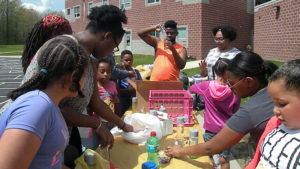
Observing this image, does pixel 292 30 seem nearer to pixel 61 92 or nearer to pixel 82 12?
pixel 61 92

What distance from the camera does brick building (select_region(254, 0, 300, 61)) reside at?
11727 mm

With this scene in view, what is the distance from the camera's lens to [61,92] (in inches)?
46.0

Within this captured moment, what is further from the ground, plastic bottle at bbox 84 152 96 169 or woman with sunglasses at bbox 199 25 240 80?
woman with sunglasses at bbox 199 25 240 80

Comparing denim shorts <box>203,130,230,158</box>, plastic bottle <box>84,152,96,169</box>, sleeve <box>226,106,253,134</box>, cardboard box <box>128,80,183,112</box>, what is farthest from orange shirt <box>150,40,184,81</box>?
plastic bottle <box>84,152,96,169</box>

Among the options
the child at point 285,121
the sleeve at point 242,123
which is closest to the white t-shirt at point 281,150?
the child at point 285,121

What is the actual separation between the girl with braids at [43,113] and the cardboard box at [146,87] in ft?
6.09

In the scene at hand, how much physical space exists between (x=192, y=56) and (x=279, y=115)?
1575 centimetres

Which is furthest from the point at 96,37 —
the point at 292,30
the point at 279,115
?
the point at 292,30

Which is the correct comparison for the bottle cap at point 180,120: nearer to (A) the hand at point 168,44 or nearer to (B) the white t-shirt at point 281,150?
(B) the white t-shirt at point 281,150

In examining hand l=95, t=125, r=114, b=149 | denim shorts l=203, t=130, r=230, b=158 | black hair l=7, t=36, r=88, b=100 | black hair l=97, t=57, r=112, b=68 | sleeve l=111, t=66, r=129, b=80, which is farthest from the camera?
sleeve l=111, t=66, r=129, b=80

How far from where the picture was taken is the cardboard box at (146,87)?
9.85ft

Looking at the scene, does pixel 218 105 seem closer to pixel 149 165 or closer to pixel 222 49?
pixel 149 165

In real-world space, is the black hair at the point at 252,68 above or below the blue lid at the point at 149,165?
above

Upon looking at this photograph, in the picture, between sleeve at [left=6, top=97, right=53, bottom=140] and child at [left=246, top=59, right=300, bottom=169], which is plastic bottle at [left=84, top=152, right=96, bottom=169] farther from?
child at [left=246, top=59, right=300, bottom=169]
